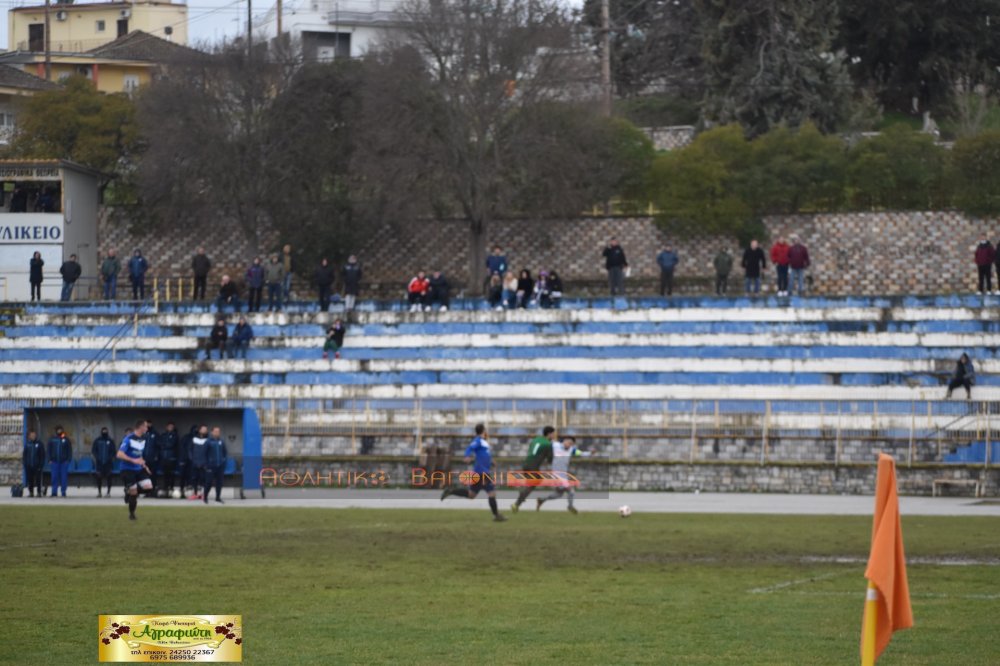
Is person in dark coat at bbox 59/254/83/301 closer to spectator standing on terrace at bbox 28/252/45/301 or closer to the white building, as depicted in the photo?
spectator standing on terrace at bbox 28/252/45/301

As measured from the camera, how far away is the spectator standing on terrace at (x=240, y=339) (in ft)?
150

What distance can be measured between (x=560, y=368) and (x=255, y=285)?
10030mm

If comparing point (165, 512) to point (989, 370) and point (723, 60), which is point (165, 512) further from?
point (723, 60)

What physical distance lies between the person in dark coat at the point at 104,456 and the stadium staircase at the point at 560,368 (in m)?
4.92

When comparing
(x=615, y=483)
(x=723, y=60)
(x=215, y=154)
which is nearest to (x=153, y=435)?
(x=615, y=483)

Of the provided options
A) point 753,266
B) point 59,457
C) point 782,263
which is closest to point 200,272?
point 753,266

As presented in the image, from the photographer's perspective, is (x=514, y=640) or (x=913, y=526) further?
(x=913, y=526)

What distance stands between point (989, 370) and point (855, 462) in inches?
256

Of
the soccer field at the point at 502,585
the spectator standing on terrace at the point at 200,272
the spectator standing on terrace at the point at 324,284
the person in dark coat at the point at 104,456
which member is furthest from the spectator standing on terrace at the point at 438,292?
the soccer field at the point at 502,585

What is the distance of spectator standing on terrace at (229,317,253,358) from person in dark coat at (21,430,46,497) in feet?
36.9

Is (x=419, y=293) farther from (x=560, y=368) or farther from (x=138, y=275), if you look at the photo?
(x=138, y=275)

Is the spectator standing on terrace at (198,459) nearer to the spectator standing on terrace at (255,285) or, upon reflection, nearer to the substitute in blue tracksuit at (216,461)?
the substitute in blue tracksuit at (216,461)

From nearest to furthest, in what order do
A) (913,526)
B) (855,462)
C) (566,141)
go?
(913,526) → (855,462) → (566,141)

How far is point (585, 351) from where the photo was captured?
4447 centimetres
